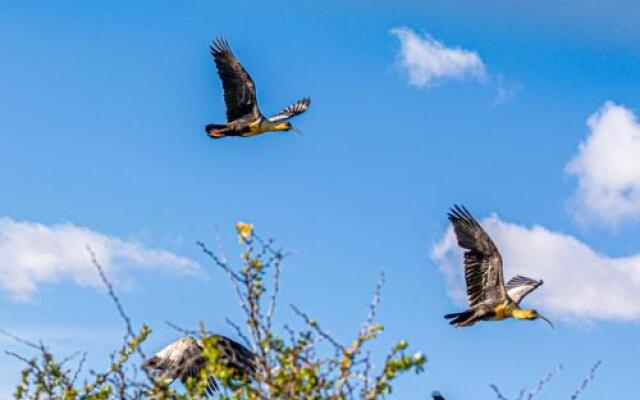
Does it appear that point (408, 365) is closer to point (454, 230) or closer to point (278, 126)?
point (454, 230)

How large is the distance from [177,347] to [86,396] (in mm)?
2257

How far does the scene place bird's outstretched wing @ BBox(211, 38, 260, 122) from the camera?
16.7 m

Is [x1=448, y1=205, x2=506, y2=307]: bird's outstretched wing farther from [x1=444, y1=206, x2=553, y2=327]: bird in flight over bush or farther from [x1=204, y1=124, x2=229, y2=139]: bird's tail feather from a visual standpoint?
[x1=204, y1=124, x2=229, y2=139]: bird's tail feather

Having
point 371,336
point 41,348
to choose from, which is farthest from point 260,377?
point 41,348

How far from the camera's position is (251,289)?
695 centimetres

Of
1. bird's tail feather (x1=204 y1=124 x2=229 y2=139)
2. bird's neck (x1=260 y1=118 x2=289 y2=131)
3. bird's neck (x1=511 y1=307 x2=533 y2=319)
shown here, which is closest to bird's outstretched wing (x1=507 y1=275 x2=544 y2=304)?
bird's neck (x1=511 y1=307 x2=533 y2=319)

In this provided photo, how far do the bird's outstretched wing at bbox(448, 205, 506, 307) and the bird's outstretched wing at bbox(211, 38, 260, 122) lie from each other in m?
4.55

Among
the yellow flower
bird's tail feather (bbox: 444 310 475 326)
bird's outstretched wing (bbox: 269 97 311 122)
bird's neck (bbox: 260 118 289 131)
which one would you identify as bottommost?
the yellow flower

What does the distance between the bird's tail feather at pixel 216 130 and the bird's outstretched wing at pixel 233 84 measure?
0.43 metres

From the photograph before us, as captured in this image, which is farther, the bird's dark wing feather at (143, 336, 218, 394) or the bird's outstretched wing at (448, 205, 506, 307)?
the bird's outstretched wing at (448, 205, 506, 307)

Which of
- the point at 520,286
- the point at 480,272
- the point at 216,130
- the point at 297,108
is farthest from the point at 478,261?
the point at 297,108

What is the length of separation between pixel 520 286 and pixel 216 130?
517 cm

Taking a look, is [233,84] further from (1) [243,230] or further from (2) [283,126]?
(1) [243,230]

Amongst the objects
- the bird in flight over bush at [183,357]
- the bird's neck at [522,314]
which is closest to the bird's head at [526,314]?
the bird's neck at [522,314]
